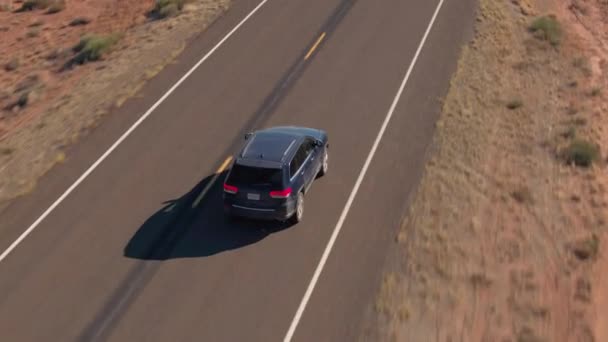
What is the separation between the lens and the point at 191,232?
18.4 meters

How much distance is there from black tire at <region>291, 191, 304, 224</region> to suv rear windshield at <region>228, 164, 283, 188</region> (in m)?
0.95

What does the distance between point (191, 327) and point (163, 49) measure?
56.8ft

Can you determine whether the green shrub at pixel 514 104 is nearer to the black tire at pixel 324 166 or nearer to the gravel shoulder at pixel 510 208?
the gravel shoulder at pixel 510 208

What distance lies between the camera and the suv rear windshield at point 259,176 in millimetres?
17600

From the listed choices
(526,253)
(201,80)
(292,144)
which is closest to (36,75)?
(201,80)

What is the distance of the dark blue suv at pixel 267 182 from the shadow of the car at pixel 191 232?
60 cm

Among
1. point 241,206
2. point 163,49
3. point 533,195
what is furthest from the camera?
point 163,49

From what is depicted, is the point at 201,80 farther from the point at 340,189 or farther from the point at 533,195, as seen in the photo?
the point at 533,195

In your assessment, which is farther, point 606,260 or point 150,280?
point 606,260

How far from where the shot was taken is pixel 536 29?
32344mm

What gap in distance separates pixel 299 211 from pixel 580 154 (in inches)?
395

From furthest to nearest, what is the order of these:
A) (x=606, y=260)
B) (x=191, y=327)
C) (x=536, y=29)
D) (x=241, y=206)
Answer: (x=536, y=29)
(x=606, y=260)
(x=241, y=206)
(x=191, y=327)

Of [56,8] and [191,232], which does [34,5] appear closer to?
[56,8]

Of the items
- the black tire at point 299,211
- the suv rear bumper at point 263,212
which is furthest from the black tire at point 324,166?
the suv rear bumper at point 263,212
